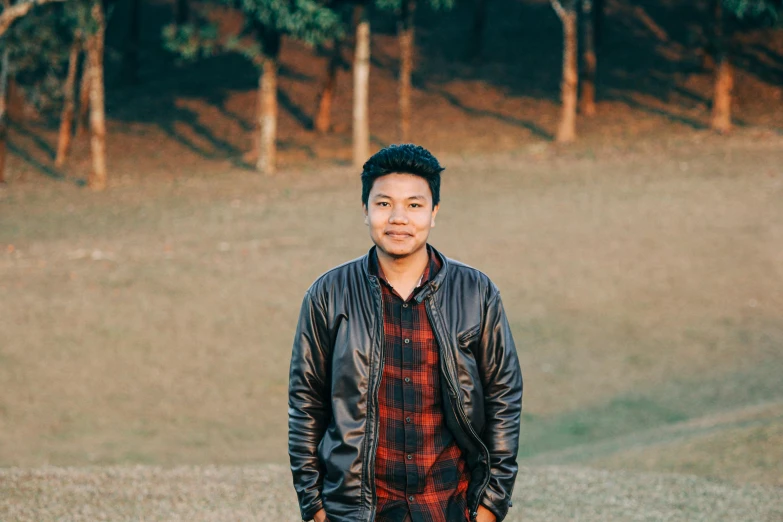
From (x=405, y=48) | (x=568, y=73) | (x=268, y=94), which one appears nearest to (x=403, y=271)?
(x=268, y=94)

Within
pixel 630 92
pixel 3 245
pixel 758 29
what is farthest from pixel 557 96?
pixel 3 245

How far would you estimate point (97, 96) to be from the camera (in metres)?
23.4

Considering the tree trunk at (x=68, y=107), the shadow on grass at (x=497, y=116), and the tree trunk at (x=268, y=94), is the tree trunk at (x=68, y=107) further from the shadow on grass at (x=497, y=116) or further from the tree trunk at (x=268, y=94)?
the shadow on grass at (x=497, y=116)

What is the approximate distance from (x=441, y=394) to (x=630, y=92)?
101 ft

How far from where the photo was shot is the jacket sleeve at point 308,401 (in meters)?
3.38

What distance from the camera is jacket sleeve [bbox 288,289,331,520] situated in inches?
133

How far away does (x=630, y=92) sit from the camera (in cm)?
3272

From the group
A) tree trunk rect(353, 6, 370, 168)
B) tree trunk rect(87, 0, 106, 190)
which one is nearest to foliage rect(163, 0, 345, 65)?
tree trunk rect(353, 6, 370, 168)

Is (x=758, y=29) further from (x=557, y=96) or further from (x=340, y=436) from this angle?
(x=340, y=436)

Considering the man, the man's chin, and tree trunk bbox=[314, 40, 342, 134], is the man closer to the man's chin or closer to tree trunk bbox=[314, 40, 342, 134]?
the man's chin

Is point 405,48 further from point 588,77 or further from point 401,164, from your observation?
point 401,164

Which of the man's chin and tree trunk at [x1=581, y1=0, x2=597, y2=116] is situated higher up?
tree trunk at [x1=581, y1=0, x2=597, y2=116]

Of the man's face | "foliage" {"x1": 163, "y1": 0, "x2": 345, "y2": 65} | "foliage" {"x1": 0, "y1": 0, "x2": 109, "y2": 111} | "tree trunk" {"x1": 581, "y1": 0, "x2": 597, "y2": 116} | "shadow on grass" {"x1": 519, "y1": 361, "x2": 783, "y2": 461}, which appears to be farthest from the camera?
"tree trunk" {"x1": 581, "y1": 0, "x2": 597, "y2": 116}

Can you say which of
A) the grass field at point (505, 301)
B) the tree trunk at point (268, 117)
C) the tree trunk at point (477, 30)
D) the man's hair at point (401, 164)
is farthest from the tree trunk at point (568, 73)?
the man's hair at point (401, 164)
